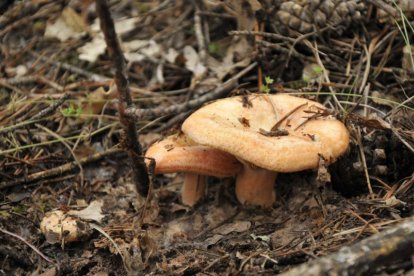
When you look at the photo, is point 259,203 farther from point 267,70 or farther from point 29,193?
point 29,193

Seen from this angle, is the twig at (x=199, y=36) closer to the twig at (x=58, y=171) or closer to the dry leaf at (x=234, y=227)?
the twig at (x=58, y=171)

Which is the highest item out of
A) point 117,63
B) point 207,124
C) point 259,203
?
point 117,63

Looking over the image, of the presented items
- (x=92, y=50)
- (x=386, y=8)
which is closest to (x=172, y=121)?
(x=92, y=50)

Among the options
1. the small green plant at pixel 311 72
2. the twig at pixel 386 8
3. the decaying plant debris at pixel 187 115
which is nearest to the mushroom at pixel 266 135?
the decaying plant debris at pixel 187 115

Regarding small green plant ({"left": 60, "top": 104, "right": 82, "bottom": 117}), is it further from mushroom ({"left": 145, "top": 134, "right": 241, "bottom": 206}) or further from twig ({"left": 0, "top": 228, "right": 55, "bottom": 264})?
twig ({"left": 0, "top": 228, "right": 55, "bottom": 264})

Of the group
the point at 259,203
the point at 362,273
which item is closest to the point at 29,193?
the point at 259,203

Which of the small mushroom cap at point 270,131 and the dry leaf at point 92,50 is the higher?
the dry leaf at point 92,50

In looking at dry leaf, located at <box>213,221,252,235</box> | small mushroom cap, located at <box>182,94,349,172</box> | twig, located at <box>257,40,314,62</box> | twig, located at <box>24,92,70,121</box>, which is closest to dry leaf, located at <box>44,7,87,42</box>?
twig, located at <box>24,92,70,121</box>
